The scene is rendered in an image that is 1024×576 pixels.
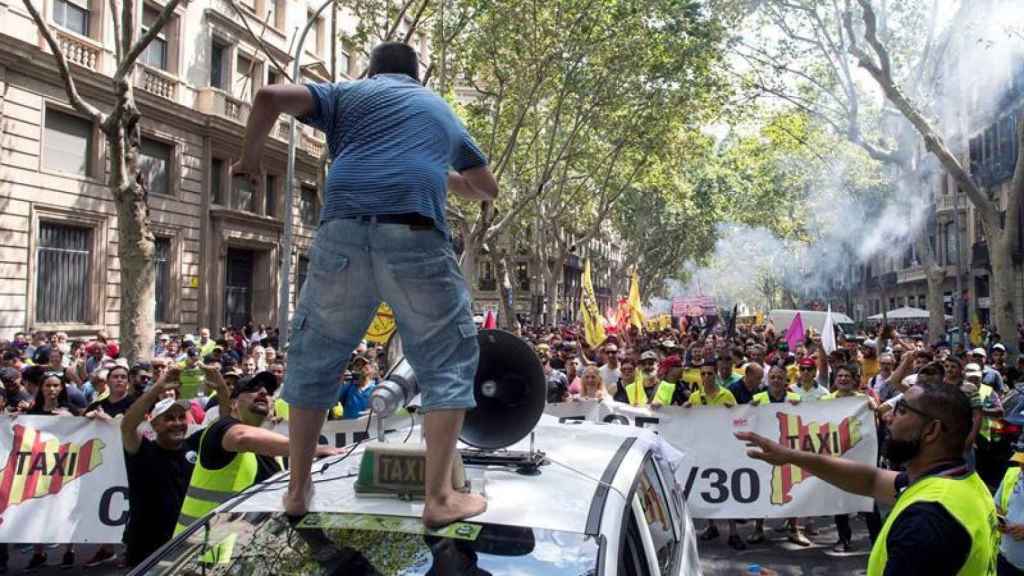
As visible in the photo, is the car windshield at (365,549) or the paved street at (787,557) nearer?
the car windshield at (365,549)

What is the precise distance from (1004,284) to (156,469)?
15.4 meters

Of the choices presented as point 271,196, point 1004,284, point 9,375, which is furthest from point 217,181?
point 1004,284

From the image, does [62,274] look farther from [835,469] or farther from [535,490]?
[835,469]

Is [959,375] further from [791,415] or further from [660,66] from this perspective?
[660,66]

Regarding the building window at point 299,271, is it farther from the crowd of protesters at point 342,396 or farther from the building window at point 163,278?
the crowd of protesters at point 342,396

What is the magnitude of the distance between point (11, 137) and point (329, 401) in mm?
18979

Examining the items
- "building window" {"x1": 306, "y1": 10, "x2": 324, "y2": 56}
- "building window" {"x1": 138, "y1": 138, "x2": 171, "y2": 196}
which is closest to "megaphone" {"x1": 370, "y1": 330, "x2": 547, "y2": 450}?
"building window" {"x1": 138, "y1": 138, "x2": 171, "y2": 196}

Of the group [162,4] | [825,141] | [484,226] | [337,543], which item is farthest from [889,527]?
[825,141]

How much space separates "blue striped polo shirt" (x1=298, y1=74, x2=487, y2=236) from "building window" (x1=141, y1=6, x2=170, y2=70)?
2213 cm

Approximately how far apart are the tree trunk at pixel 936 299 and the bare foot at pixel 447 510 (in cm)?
2157

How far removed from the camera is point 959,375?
8.90m

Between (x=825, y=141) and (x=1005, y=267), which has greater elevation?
(x=825, y=141)

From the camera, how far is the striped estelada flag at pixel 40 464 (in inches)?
265

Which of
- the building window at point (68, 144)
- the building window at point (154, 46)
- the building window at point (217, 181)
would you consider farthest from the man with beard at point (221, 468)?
the building window at point (217, 181)
